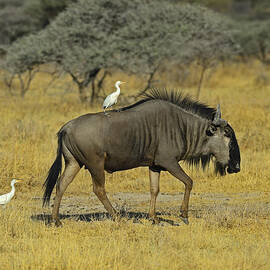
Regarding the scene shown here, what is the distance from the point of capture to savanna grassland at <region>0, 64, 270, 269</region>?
5.20 meters

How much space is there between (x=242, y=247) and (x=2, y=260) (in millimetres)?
2100

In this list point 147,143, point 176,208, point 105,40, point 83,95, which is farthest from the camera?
point 83,95

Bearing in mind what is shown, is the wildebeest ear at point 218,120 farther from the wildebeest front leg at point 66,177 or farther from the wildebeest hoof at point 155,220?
the wildebeest front leg at point 66,177

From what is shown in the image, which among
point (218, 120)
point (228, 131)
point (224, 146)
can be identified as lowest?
point (224, 146)

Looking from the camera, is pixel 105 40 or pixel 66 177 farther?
pixel 105 40

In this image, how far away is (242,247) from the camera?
5.69 m

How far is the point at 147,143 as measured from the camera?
22.4 ft

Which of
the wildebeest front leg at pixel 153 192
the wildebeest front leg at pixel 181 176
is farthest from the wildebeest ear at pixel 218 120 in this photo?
the wildebeest front leg at pixel 153 192

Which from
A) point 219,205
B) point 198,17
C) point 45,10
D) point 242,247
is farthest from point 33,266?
point 45,10

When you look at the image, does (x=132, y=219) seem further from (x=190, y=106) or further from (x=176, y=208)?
(x=190, y=106)

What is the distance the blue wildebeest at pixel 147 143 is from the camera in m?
6.65

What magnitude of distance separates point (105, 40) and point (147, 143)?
1105 centimetres

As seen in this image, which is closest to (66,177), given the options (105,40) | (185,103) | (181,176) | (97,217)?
(97,217)

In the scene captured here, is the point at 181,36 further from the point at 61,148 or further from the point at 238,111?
the point at 61,148
